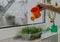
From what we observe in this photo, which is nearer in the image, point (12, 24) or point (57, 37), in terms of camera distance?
point (12, 24)

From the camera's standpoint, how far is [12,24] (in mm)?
1487

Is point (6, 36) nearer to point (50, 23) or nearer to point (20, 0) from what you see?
point (20, 0)

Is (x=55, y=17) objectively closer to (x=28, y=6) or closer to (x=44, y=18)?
(x=44, y=18)

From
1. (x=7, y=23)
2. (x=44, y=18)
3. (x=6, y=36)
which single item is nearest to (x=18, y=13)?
(x=7, y=23)

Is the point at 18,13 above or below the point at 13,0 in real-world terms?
below

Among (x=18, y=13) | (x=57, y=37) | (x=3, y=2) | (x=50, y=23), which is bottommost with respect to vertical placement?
(x=57, y=37)

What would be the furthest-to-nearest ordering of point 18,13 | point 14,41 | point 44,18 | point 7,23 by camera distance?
1. point 44,18
2. point 18,13
3. point 7,23
4. point 14,41

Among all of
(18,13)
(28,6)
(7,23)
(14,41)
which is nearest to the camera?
(14,41)

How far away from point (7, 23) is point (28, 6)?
375mm

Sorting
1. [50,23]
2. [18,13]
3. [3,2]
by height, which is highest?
[3,2]

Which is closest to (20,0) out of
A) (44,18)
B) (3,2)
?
(3,2)

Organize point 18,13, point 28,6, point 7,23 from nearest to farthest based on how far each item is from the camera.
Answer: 1. point 7,23
2. point 18,13
3. point 28,6

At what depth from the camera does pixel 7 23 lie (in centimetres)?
143

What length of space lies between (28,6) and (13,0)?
246mm
